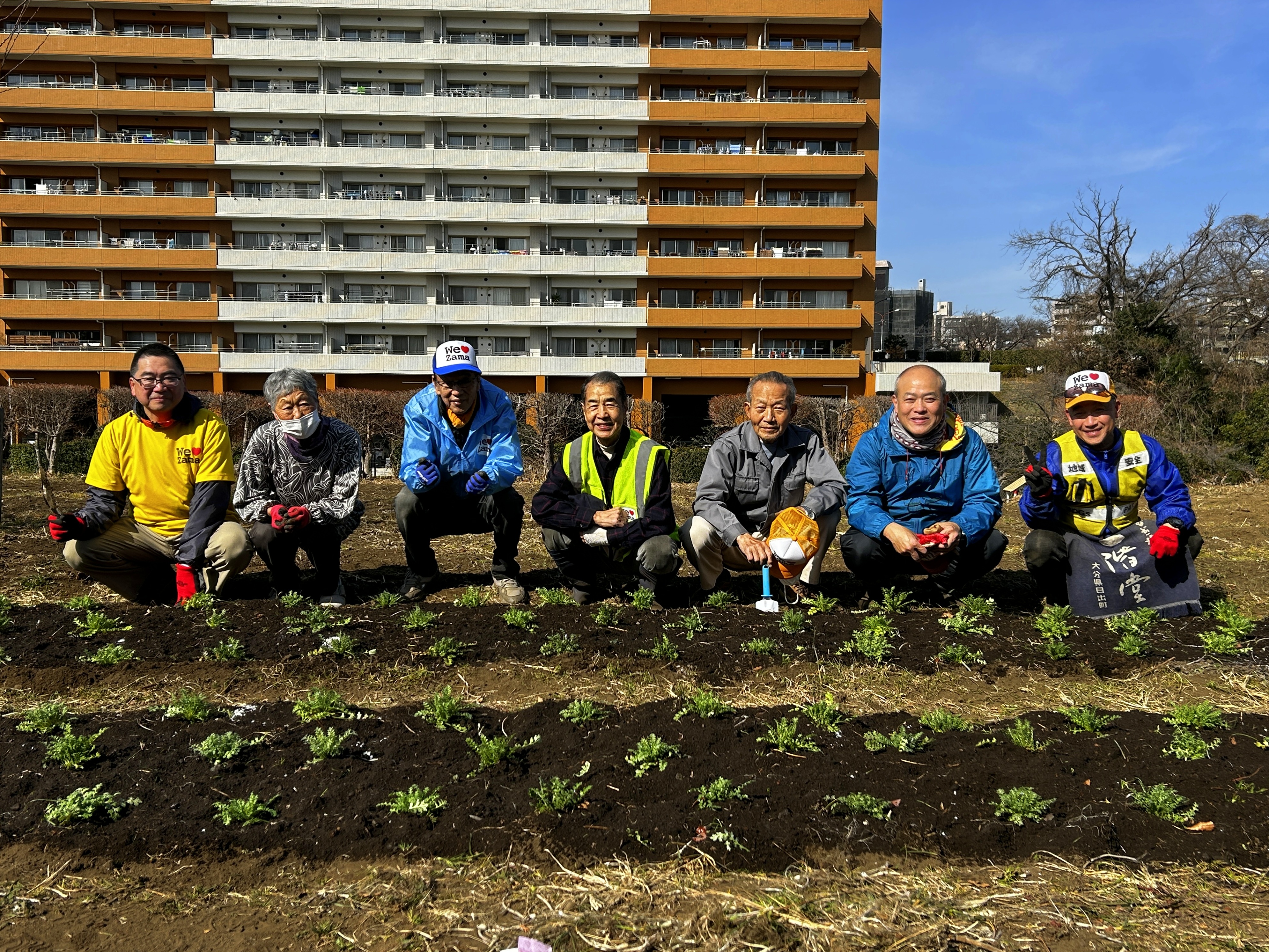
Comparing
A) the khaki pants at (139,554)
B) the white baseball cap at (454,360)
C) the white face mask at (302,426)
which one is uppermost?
the white baseball cap at (454,360)

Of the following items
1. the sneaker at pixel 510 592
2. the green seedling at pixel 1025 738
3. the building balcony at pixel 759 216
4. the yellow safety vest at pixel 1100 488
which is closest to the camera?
the green seedling at pixel 1025 738

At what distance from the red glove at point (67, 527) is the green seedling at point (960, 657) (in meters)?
5.59

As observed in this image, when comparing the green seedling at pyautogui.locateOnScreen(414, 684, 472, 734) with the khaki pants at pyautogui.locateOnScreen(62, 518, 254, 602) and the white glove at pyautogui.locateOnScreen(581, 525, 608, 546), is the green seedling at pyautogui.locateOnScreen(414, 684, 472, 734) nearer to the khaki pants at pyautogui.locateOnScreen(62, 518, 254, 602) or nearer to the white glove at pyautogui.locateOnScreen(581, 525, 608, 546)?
the white glove at pyautogui.locateOnScreen(581, 525, 608, 546)

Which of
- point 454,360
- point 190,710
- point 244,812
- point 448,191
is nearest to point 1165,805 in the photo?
point 244,812

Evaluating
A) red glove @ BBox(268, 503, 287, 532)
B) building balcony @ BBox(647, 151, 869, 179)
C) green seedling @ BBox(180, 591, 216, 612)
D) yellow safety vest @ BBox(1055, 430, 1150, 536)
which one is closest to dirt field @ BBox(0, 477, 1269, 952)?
green seedling @ BBox(180, 591, 216, 612)

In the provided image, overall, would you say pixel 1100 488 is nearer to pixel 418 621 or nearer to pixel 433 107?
pixel 418 621

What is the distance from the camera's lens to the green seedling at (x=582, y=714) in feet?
12.8

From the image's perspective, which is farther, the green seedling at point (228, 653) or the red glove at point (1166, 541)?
the red glove at point (1166, 541)

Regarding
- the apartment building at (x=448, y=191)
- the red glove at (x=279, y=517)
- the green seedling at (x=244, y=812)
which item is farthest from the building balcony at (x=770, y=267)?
the green seedling at (x=244, y=812)

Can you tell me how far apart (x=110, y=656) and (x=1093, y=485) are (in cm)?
638

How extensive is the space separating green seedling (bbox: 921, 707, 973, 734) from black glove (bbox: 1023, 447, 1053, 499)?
245 cm

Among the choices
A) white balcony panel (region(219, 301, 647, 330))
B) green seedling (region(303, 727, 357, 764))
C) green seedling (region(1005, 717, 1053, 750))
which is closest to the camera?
green seedling (region(303, 727, 357, 764))

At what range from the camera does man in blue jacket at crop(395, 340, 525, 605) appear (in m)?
6.14

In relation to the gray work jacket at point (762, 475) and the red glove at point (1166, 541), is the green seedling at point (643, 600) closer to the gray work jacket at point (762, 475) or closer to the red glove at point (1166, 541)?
the gray work jacket at point (762, 475)
